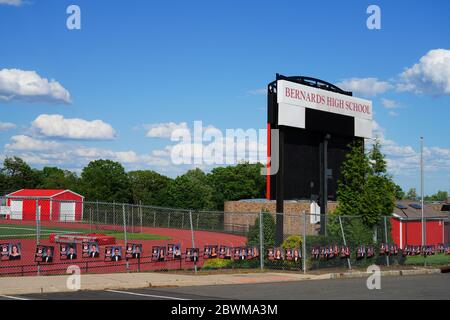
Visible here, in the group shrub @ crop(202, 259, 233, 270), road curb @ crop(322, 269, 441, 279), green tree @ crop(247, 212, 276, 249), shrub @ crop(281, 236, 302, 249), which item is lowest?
road curb @ crop(322, 269, 441, 279)

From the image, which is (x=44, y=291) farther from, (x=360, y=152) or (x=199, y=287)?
(x=360, y=152)

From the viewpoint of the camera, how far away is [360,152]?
30344 mm

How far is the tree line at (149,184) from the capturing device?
93.3 metres

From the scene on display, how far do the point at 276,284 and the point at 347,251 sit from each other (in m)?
8.06

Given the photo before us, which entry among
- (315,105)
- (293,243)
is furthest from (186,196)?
(293,243)

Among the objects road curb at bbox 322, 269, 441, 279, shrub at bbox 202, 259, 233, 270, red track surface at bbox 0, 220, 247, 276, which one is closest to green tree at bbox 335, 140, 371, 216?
road curb at bbox 322, 269, 441, 279

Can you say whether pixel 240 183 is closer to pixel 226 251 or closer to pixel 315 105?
pixel 315 105

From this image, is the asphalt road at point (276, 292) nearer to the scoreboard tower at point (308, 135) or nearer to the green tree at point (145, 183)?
the scoreboard tower at point (308, 135)

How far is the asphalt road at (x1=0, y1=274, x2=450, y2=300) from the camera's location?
14031mm

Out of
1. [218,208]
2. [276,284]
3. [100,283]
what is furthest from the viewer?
[218,208]

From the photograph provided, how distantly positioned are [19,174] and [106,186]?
29.8 m

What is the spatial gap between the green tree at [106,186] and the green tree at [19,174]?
624 inches

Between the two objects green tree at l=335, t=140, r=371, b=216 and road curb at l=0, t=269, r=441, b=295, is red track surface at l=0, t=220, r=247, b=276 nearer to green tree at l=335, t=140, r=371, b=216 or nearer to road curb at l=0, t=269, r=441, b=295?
road curb at l=0, t=269, r=441, b=295
